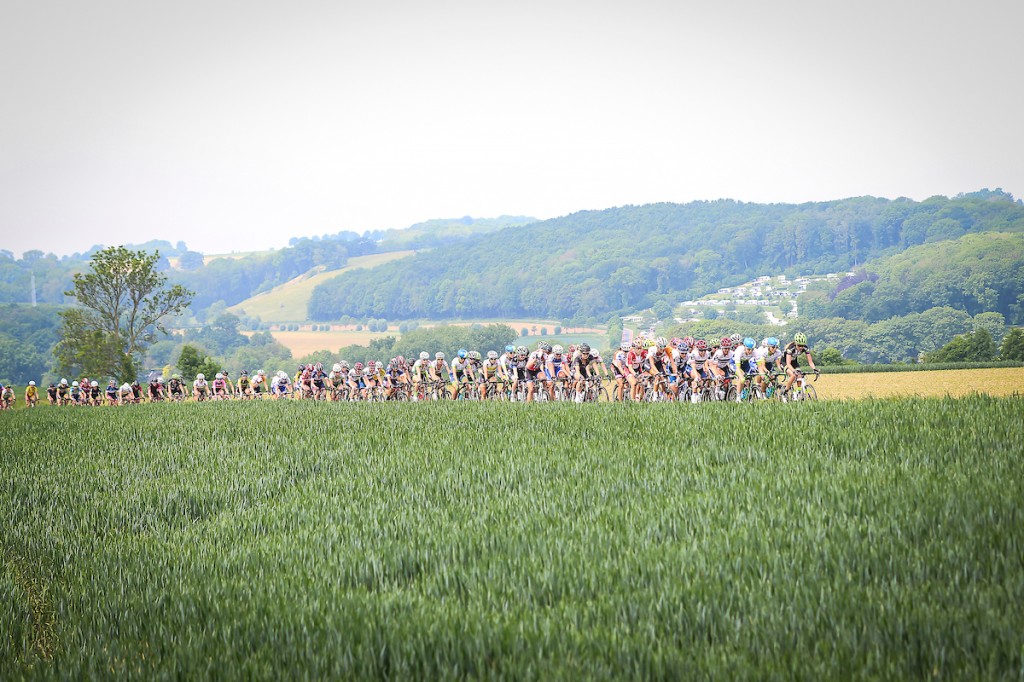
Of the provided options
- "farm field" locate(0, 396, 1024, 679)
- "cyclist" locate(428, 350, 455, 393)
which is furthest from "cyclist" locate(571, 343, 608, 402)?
"farm field" locate(0, 396, 1024, 679)

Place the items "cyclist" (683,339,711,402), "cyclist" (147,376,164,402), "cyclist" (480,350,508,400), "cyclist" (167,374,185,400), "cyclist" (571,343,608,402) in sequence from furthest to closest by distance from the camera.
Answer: "cyclist" (147,376,164,402), "cyclist" (167,374,185,400), "cyclist" (480,350,508,400), "cyclist" (571,343,608,402), "cyclist" (683,339,711,402)

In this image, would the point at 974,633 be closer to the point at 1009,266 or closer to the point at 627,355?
the point at 627,355

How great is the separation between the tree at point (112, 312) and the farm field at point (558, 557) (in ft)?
210

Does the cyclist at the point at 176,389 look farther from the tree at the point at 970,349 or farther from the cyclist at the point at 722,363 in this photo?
the tree at the point at 970,349

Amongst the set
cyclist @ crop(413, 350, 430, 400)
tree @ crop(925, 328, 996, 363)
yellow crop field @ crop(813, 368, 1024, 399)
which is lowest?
yellow crop field @ crop(813, 368, 1024, 399)

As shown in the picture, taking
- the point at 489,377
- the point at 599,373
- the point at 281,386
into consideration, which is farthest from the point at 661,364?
the point at 281,386

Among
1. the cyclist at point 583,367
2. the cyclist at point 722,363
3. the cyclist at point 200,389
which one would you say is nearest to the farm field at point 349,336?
the cyclist at point 200,389

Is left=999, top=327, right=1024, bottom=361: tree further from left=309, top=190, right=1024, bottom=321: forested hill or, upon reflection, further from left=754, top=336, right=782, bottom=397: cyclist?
left=309, top=190, right=1024, bottom=321: forested hill

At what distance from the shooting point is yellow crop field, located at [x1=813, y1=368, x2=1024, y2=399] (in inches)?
1107

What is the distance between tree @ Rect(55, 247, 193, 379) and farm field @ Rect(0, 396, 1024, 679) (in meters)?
64.0

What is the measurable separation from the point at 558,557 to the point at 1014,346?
51.9 m

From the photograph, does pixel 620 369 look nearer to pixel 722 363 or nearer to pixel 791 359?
pixel 722 363

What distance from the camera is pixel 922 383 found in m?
32.4

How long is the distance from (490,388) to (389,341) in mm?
92976
